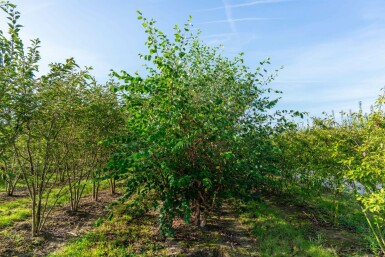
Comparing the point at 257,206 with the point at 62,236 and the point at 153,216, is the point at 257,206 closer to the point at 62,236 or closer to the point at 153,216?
the point at 153,216

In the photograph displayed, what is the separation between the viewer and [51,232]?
9203 millimetres

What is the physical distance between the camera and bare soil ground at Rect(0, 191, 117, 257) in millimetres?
7922

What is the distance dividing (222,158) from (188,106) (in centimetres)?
176

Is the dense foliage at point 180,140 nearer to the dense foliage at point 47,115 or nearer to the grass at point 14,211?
the dense foliage at point 47,115

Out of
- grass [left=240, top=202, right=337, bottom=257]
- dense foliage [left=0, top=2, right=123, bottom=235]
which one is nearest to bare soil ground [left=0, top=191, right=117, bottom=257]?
dense foliage [left=0, top=2, right=123, bottom=235]

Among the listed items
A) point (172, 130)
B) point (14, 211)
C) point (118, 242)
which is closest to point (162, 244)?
point (118, 242)

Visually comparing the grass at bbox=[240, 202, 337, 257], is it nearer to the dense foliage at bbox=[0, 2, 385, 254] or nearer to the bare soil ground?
the dense foliage at bbox=[0, 2, 385, 254]

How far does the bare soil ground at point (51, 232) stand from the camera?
312 inches

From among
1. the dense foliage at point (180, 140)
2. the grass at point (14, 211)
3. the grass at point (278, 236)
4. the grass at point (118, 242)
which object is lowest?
the grass at point (278, 236)

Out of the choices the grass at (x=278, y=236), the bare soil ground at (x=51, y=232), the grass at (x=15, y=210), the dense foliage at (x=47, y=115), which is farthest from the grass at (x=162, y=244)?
the grass at (x=15, y=210)

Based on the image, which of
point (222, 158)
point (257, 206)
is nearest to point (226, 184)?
point (222, 158)

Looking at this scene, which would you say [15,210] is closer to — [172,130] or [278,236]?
[172,130]

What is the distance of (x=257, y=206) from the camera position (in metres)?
12.0

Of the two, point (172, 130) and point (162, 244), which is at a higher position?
point (172, 130)
